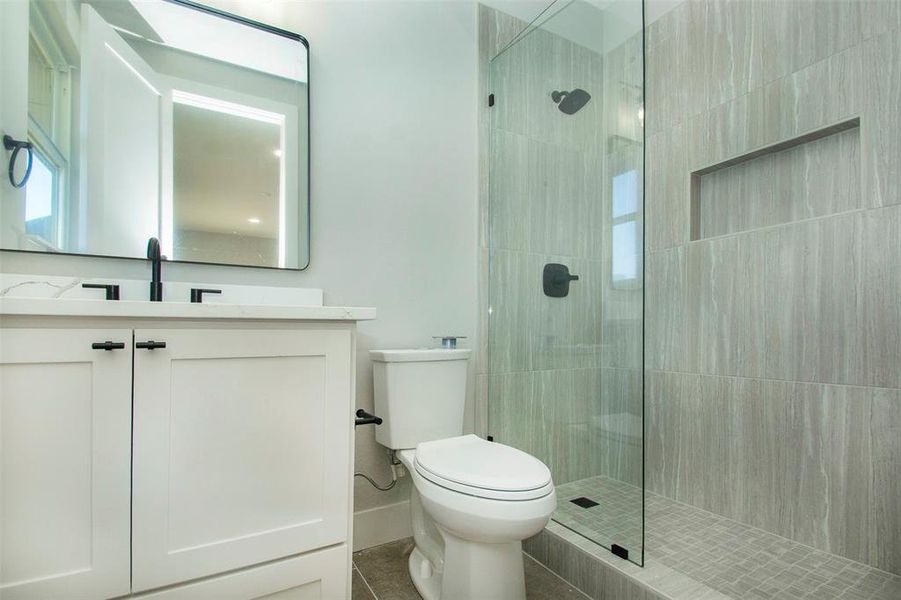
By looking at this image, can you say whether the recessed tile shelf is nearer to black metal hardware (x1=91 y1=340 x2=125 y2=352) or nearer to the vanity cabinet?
the vanity cabinet

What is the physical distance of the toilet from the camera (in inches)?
A: 44.7

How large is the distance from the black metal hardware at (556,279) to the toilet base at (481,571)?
0.94m

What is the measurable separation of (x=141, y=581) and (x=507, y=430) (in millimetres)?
1347

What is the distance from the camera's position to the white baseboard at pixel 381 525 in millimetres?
1705

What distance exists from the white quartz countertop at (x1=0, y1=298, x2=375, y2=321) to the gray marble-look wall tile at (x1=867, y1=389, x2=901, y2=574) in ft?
5.26

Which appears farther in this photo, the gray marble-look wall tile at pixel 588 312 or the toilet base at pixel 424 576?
the gray marble-look wall tile at pixel 588 312

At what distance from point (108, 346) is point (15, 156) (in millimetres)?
784

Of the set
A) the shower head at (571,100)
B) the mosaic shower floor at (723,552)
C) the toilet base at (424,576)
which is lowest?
the toilet base at (424,576)

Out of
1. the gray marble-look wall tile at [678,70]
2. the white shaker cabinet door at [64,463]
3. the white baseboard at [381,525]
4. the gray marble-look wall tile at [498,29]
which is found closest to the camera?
the white shaker cabinet door at [64,463]

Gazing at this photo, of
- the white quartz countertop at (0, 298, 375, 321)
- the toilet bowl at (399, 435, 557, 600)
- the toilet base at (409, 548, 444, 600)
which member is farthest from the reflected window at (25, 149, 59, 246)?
the toilet base at (409, 548, 444, 600)

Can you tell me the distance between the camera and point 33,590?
0.84 metres

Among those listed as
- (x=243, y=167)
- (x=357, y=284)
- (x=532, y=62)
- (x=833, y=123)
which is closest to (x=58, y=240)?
(x=243, y=167)

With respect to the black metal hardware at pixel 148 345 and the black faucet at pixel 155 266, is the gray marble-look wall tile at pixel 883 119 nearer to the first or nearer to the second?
the black metal hardware at pixel 148 345

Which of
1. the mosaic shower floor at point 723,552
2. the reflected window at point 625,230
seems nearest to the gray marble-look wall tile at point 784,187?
the reflected window at point 625,230
